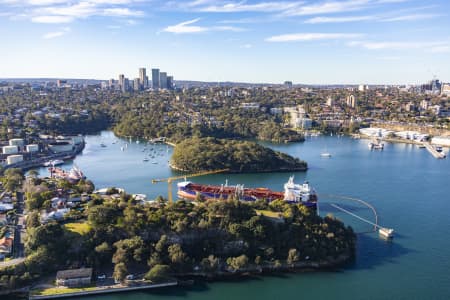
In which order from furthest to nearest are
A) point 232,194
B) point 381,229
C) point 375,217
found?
point 232,194 < point 375,217 < point 381,229

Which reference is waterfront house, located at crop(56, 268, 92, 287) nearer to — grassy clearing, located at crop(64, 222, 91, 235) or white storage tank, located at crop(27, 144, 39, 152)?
grassy clearing, located at crop(64, 222, 91, 235)

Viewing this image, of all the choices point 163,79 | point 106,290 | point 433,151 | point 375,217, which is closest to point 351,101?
point 433,151

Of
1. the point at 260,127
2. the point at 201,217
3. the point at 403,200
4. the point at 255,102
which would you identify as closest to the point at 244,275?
the point at 201,217

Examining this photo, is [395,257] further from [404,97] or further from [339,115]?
[404,97]

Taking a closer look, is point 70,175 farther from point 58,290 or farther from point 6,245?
point 58,290

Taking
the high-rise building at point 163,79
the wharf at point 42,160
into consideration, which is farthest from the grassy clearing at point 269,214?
the high-rise building at point 163,79

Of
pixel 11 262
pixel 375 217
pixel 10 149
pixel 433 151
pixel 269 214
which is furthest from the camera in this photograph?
pixel 433 151

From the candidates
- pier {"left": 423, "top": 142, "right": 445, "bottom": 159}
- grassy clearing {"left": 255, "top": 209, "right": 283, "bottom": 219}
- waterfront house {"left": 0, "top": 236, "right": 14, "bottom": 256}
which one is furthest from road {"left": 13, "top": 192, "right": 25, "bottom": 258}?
pier {"left": 423, "top": 142, "right": 445, "bottom": 159}
